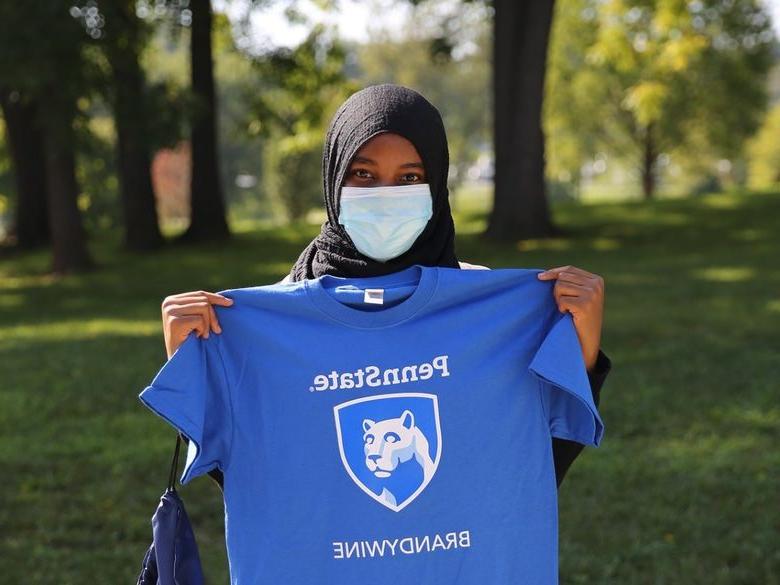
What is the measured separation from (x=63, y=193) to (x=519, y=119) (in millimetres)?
7701

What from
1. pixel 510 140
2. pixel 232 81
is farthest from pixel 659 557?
pixel 232 81

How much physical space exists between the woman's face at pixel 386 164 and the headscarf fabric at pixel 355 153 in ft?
0.07

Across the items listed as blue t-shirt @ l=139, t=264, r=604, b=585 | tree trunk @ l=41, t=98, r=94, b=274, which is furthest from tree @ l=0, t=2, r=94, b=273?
blue t-shirt @ l=139, t=264, r=604, b=585

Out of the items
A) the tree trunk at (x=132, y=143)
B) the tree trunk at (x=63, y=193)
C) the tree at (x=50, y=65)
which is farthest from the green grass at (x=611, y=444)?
the tree trunk at (x=132, y=143)

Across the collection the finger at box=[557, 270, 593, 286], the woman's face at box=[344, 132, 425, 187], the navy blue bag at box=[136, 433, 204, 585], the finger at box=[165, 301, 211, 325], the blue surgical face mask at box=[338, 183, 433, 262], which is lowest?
the navy blue bag at box=[136, 433, 204, 585]

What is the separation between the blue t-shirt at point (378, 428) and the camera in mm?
2514

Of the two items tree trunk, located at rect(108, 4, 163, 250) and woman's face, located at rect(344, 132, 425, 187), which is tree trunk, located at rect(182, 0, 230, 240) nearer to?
tree trunk, located at rect(108, 4, 163, 250)

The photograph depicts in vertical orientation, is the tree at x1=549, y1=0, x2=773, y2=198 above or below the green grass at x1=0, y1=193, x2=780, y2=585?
above

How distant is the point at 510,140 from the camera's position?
63.7ft

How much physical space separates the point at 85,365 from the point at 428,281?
790cm

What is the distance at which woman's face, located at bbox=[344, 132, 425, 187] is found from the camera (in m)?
2.51

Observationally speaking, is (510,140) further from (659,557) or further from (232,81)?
(232,81)

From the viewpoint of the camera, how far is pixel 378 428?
8.21ft

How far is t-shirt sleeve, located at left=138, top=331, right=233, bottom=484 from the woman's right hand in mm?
22
